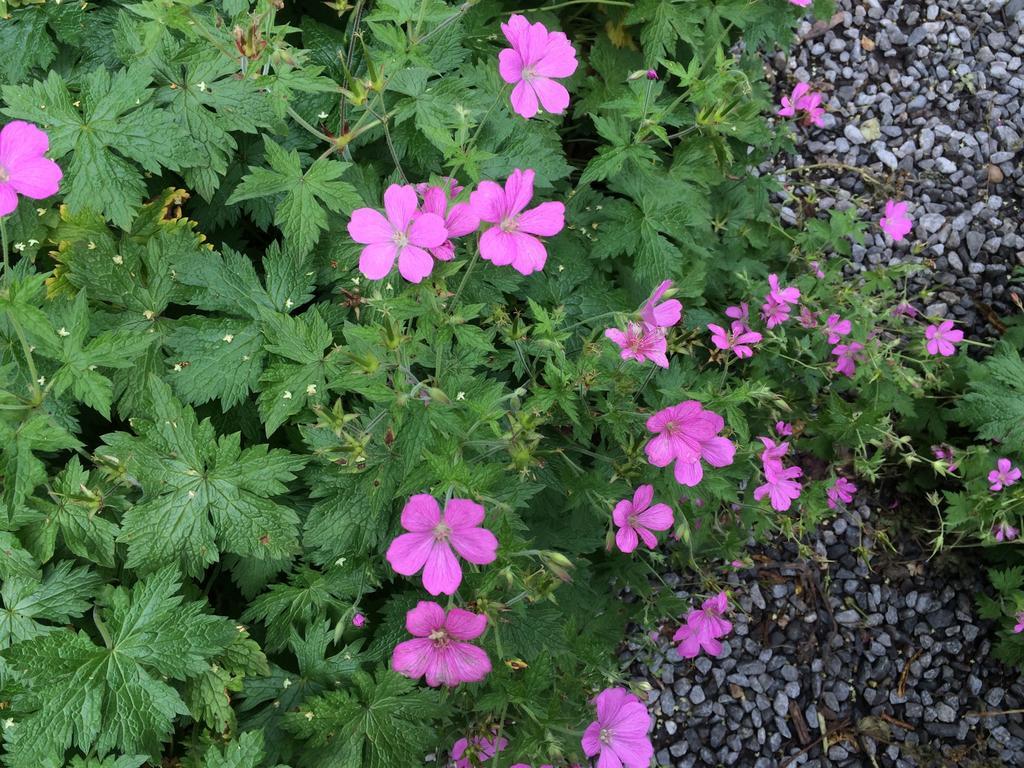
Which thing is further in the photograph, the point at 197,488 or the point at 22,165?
the point at 197,488

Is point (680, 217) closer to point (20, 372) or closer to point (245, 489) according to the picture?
point (245, 489)

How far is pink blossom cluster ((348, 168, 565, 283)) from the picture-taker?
1.55 m

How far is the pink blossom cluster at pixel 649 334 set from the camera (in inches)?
71.7

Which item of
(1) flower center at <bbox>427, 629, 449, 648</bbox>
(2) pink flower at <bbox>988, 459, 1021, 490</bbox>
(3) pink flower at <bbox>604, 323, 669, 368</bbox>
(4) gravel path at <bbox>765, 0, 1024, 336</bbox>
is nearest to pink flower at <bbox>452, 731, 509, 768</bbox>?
(1) flower center at <bbox>427, 629, 449, 648</bbox>

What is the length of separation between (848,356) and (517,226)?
1.66m

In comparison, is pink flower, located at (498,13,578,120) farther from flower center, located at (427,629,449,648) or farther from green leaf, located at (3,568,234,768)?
green leaf, located at (3,568,234,768)

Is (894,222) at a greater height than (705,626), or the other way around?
(894,222)

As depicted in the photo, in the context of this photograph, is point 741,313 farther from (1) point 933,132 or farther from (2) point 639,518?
(1) point 933,132

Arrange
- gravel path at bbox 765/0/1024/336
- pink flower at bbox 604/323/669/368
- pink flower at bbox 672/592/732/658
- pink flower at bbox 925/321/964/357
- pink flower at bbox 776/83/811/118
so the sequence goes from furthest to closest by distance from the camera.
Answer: gravel path at bbox 765/0/1024/336
pink flower at bbox 776/83/811/118
pink flower at bbox 925/321/964/357
pink flower at bbox 672/592/732/658
pink flower at bbox 604/323/669/368

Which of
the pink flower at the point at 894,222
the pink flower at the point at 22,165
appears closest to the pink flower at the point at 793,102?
the pink flower at the point at 894,222

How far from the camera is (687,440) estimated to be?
182 centimetres

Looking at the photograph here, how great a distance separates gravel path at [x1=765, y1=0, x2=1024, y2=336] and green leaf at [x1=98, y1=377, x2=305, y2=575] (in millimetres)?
2730

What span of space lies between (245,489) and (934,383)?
2.49m

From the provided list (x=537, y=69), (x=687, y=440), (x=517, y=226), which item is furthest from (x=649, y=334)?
(x=537, y=69)
